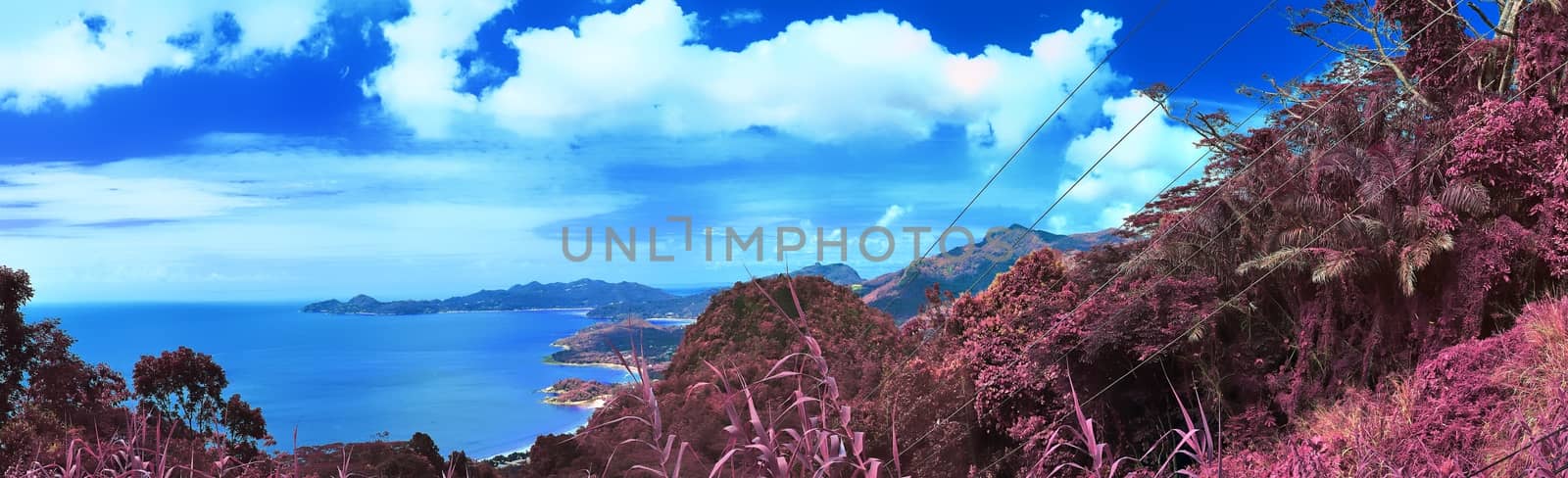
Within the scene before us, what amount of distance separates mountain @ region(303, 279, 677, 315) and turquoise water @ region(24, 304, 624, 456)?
53 cm

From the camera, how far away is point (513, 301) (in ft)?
91.7

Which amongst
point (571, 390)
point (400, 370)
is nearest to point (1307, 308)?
point (571, 390)

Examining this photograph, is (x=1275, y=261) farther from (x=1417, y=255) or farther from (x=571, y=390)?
(x=571, y=390)

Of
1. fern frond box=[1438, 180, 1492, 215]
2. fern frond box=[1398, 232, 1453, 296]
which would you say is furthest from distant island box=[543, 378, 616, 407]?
fern frond box=[1438, 180, 1492, 215]

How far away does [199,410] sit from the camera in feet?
37.8

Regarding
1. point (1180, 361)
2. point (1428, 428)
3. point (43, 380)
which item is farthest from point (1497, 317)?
point (43, 380)

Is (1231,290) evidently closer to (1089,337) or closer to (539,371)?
(1089,337)

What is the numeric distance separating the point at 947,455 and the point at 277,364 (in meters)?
37.8

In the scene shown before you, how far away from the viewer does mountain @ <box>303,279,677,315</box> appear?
2339 centimetres

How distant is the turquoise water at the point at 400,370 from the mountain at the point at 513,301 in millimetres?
531

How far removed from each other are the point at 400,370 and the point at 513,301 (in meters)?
9.56

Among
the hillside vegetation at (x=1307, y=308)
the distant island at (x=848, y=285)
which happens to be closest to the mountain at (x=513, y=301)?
the distant island at (x=848, y=285)

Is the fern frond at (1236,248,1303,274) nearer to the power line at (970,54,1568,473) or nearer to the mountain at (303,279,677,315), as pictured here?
the power line at (970,54,1568,473)

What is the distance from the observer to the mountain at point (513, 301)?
23394 millimetres
